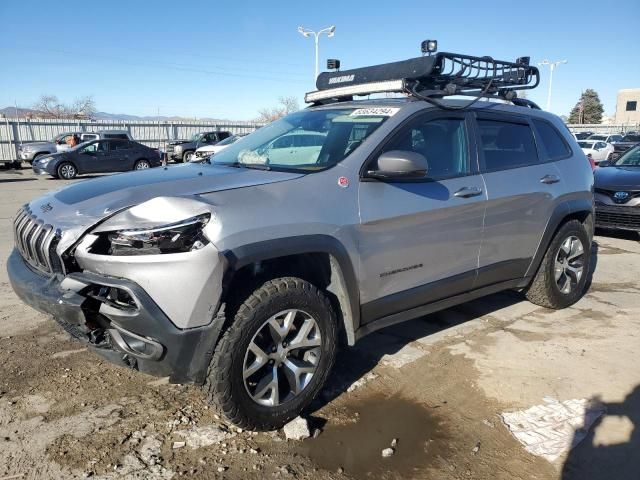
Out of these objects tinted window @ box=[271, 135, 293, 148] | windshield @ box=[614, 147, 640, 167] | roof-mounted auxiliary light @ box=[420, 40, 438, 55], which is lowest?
windshield @ box=[614, 147, 640, 167]

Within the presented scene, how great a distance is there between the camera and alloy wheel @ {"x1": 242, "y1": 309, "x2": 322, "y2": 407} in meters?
2.83

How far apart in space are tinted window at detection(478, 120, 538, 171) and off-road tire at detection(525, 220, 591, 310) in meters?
0.79

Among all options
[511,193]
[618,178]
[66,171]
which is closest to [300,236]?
[511,193]

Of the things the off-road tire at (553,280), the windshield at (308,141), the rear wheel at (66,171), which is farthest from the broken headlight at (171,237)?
the rear wheel at (66,171)

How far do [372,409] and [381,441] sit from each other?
0.32 m

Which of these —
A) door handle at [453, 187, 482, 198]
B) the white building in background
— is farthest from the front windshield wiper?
the white building in background

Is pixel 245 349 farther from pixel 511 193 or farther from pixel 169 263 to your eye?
pixel 511 193

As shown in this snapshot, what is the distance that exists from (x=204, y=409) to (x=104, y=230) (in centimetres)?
127

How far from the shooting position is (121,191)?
9.34 feet

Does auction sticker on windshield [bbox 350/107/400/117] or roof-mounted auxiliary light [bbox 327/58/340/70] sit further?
roof-mounted auxiliary light [bbox 327/58/340/70]

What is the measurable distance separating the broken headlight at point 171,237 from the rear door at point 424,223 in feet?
3.35

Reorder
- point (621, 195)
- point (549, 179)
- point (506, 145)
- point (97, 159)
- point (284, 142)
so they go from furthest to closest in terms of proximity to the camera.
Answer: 1. point (97, 159)
2. point (621, 195)
3. point (549, 179)
4. point (506, 145)
5. point (284, 142)

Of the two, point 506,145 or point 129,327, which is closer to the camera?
point 129,327

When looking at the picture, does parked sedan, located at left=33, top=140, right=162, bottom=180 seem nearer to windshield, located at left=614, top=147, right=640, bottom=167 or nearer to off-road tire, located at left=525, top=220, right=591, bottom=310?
windshield, located at left=614, top=147, right=640, bottom=167
